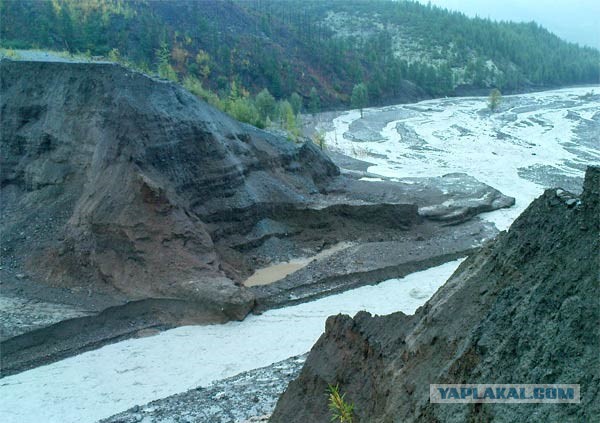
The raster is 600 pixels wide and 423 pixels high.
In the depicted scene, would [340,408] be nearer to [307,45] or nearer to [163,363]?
[163,363]

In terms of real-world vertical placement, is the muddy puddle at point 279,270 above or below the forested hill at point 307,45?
below

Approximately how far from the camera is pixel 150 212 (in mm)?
23797

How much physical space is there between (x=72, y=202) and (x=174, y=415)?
1391cm

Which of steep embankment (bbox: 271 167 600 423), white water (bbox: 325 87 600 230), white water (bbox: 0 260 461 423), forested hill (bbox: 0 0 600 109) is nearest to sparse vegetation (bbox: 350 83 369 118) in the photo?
white water (bbox: 325 87 600 230)

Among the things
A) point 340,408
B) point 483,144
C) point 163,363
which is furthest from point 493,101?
point 340,408

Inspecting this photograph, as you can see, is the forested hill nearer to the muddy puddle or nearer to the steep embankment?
the muddy puddle

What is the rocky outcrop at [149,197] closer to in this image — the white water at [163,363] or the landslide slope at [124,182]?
the landslide slope at [124,182]

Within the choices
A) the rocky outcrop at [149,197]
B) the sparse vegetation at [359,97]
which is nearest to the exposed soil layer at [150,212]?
the rocky outcrop at [149,197]

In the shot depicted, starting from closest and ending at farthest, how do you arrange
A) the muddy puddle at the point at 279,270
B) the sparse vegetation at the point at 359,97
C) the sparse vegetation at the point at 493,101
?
the muddy puddle at the point at 279,270 < the sparse vegetation at the point at 493,101 < the sparse vegetation at the point at 359,97

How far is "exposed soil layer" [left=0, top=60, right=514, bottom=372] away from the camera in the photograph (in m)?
22.1

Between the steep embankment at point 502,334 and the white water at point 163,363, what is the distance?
8.47 meters

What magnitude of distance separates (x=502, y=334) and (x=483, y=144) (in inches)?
1807

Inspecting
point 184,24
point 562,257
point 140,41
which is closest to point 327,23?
point 184,24

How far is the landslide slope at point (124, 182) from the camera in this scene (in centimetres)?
2323
